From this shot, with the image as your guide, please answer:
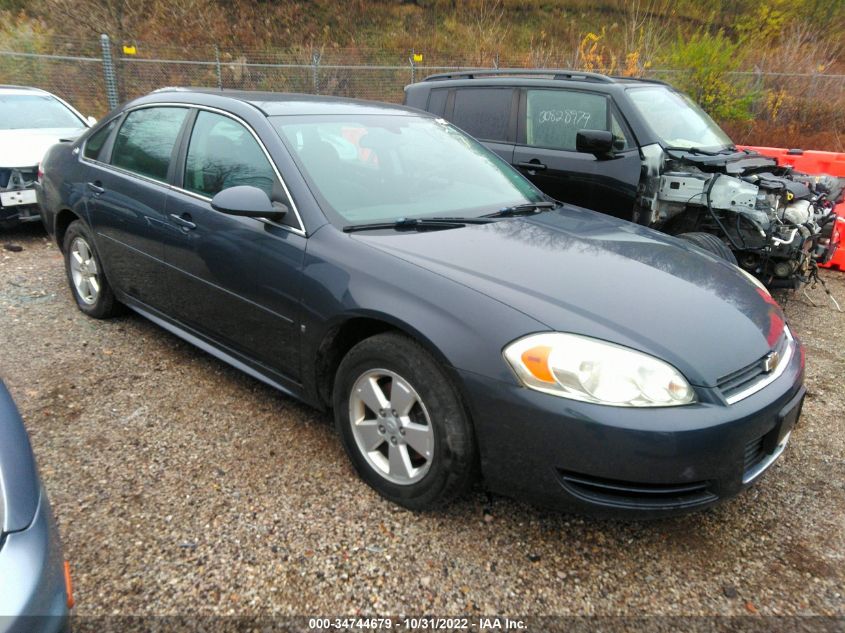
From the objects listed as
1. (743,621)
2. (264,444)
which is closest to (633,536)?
(743,621)

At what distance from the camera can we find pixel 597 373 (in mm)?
2031

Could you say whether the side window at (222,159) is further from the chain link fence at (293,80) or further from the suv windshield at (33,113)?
the chain link fence at (293,80)

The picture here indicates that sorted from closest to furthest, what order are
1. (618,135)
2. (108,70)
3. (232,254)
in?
(232,254)
(618,135)
(108,70)

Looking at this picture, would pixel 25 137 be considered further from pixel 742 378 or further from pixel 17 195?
pixel 742 378

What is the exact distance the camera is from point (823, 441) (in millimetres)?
3123

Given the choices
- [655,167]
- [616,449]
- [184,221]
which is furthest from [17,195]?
[616,449]

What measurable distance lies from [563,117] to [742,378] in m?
3.75

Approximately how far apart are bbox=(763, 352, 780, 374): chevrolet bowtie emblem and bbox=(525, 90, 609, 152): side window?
3263 millimetres

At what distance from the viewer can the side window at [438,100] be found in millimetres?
6156

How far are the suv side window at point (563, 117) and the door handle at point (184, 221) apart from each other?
338cm

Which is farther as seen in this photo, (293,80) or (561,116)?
(293,80)

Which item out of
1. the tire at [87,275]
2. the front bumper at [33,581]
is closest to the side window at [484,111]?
the tire at [87,275]

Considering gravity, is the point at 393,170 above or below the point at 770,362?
above

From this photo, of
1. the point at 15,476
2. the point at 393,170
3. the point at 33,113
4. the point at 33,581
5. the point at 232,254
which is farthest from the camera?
the point at 33,113
